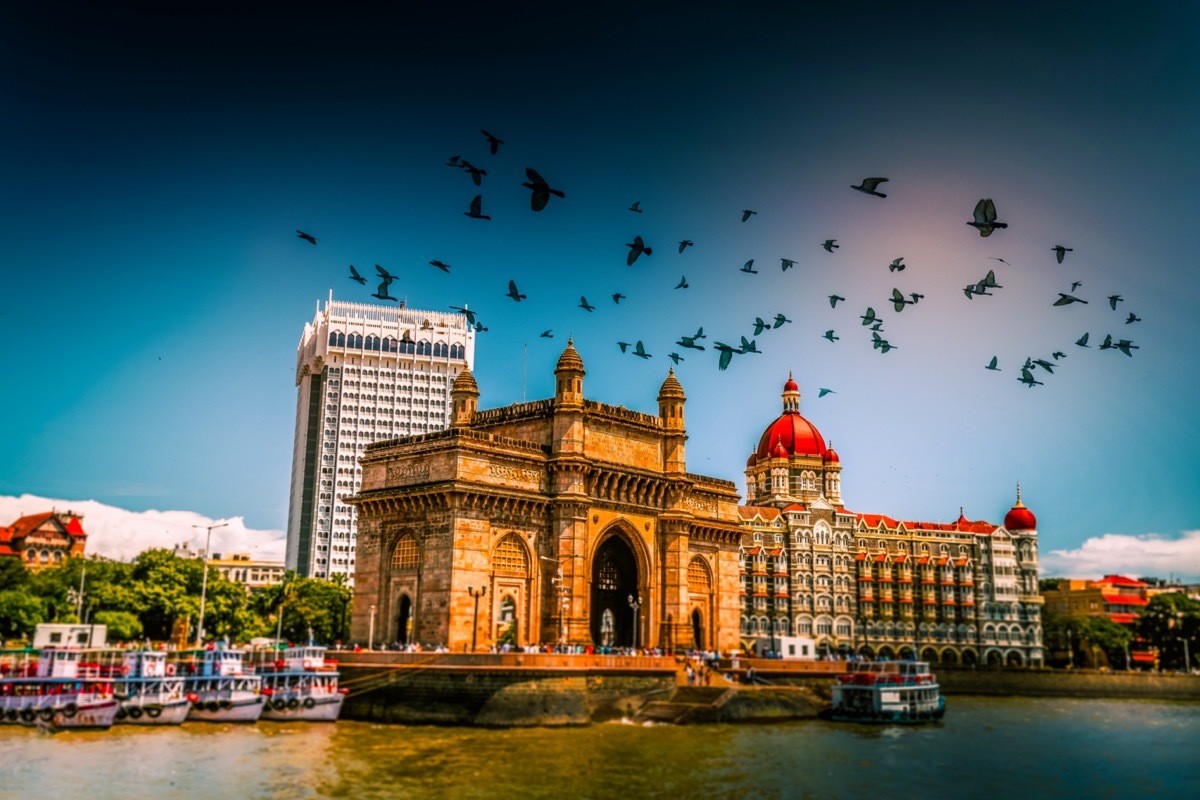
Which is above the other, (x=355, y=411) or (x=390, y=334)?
(x=390, y=334)

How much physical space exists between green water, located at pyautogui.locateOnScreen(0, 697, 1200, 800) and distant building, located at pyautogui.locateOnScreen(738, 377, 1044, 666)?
2257 inches

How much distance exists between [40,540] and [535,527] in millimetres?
77786

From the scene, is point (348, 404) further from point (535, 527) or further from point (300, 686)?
point (300, 686)

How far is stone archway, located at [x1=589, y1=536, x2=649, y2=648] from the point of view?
6844cm

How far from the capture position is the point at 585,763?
136 ft

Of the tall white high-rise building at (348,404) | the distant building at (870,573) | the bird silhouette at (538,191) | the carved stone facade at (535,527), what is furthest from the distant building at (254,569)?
the bird silhouette at (538,191)

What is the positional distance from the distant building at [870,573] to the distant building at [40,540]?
73425 mm

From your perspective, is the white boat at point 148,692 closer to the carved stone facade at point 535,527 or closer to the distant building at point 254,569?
the carved stone facade at point 535,527

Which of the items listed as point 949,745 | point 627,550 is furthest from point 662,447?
point 949,745

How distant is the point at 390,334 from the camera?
14062 centimetres

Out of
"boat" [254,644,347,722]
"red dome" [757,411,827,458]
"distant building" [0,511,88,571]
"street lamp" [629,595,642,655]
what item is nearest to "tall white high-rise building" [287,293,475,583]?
"distant building" [0,511,88,571]

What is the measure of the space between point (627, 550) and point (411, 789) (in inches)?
1411

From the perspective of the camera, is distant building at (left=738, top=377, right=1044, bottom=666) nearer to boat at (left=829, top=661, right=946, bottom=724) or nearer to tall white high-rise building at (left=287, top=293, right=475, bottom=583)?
tall white high-rise building at (left=287, top=293, right=475, bottom=583)

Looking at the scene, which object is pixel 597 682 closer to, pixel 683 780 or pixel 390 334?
pixel 683 780
